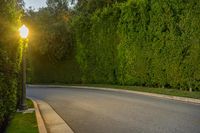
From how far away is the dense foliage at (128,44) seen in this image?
24125mm

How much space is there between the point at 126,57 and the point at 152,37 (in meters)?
4.80

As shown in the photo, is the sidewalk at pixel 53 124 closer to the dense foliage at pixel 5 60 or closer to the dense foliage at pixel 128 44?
the dense foliage at pixel 5 60

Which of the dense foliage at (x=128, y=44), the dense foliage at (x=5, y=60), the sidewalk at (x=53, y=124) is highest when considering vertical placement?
the dense foliage at (x=128, y=44)

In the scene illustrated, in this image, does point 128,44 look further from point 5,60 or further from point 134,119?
point 5,60

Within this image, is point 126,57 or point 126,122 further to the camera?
point 126,57

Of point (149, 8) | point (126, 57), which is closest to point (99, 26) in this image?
point (126, 57)

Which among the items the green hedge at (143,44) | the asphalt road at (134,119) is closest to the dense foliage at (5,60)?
the asphalt road at (134,119)

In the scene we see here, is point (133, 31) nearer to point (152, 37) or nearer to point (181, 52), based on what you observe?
point (152, 37)

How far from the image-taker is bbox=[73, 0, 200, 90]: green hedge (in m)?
23.8

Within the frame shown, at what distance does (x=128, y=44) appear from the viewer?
32.4 m

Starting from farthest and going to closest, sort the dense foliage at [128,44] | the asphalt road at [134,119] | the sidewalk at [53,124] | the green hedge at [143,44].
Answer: the dense foliage at [128,44], the green hedge at [143,44], the sidewalk at [53,124], the asphalt road at [134,119]

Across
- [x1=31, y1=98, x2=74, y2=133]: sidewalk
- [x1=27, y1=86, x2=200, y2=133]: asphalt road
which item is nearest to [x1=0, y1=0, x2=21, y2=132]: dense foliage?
[x1=31, y1=98, x2=74, y2=133]: sidewalk

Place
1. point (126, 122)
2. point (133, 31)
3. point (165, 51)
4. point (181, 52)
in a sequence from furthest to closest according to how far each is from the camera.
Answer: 1. point (133, 31)
2. point (165, 51)
3. point (181, 52)
4. point (126, 122)

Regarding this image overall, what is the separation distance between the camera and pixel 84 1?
5028 centimetres
